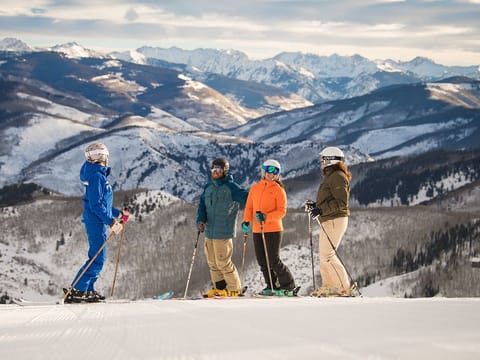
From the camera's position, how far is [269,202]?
14359 millimetres

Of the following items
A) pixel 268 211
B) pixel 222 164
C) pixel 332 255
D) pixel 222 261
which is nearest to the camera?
pixel 332 255

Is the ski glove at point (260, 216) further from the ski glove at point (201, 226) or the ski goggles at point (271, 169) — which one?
the ski glove at point (201, 226)

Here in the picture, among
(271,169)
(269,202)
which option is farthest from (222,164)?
(269,202)

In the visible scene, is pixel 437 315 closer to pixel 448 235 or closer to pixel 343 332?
pixel 343 332

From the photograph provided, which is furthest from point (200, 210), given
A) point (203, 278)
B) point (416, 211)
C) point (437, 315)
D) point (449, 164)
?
point (449, 164)

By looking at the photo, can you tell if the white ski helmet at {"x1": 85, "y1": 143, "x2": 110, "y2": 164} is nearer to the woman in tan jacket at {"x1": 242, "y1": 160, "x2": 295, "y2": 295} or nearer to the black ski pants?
the woman in tan jacket at {"x1": 242, "y1": 160, "x2": 295, "y2": 295}

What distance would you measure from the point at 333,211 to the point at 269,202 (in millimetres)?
1576

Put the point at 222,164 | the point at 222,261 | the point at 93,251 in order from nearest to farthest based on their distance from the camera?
1. the point at 93,251
2. the point at 222,164
3. the point at 222,261

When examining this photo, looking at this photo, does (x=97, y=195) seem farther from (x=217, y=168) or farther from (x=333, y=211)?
(x=333, y=211)

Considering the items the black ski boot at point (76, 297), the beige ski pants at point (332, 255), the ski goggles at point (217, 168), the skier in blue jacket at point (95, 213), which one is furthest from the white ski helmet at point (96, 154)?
the beige ski pants at point (332, 255)

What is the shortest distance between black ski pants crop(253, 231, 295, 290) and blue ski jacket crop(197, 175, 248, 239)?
0.63 m

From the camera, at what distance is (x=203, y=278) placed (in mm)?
56375

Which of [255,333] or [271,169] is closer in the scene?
[255,333]

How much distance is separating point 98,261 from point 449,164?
491 ft
